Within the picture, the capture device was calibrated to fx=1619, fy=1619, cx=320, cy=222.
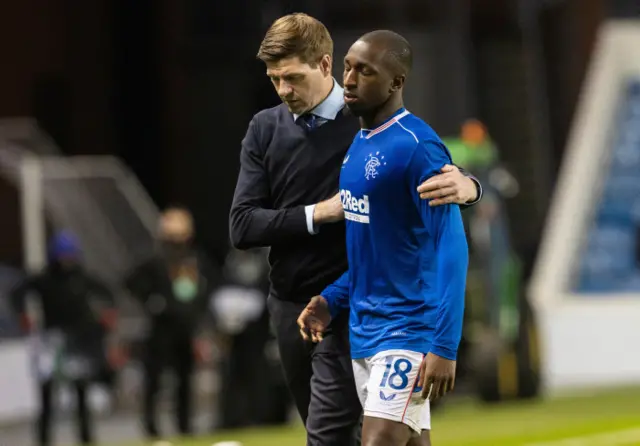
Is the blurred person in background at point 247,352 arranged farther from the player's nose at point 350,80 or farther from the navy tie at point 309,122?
the player's nose at point 350,80

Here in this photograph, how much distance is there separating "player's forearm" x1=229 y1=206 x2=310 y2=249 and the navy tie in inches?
11.9

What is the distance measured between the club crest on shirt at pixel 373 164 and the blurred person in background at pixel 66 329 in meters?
9.05

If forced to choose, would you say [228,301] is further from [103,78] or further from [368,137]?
[103,78]

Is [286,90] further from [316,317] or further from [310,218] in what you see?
[316,317]

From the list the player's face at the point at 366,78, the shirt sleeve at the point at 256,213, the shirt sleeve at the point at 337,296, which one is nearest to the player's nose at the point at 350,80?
the player's face at the point at 366,78

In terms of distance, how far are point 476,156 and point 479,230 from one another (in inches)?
45.9

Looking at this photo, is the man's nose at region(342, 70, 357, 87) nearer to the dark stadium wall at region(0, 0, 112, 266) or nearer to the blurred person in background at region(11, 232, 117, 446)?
the blurred person in background at region(11, 232, 117, 446)

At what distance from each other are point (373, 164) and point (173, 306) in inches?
349

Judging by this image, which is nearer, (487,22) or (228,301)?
(228,301)

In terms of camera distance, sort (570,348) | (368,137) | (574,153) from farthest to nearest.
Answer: (574,153) → (570,348) → (368,137)

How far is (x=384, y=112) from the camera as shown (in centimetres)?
536

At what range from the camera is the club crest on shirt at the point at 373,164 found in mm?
5273

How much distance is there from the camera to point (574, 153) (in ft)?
63.2

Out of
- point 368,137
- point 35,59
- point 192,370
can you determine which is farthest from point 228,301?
point 35,59
